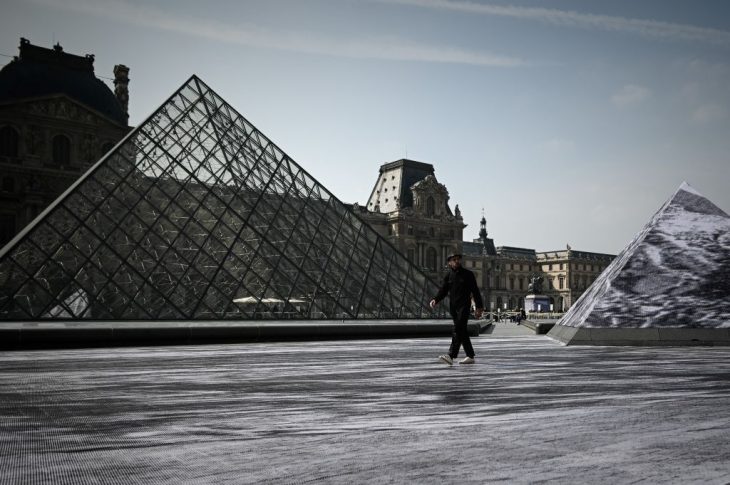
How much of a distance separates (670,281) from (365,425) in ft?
36.9

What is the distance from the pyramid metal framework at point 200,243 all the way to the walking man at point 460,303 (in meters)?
8.70

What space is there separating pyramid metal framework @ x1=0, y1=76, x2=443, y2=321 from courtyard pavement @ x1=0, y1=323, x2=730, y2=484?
7743mm

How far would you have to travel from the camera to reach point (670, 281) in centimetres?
1356

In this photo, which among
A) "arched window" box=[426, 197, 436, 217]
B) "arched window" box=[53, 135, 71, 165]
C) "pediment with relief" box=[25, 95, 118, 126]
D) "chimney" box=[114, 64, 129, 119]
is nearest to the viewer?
"pediment with relief" box=[25, 95, 118, 126]

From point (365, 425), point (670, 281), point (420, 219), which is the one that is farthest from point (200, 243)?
point (420, 219)

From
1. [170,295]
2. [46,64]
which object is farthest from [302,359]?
[46,64]

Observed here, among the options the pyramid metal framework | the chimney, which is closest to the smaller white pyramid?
the pyramid metal framework

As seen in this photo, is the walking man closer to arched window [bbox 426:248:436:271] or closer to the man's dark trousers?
the man's dark trousers

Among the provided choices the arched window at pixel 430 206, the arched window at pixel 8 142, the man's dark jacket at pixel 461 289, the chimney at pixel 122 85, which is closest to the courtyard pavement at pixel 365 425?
the man's dark jacket at pixel 461 289

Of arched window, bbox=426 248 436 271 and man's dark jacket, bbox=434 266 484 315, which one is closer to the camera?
man's dark jacket, bbox=434 266 484 315

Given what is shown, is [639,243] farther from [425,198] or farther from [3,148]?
[425,198]

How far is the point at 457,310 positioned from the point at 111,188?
11.8 metres

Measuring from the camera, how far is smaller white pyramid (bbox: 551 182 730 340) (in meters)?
13.1

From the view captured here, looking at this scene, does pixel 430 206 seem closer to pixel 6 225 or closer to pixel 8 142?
pixel 8 142
